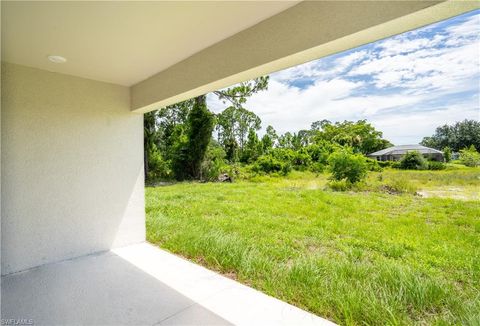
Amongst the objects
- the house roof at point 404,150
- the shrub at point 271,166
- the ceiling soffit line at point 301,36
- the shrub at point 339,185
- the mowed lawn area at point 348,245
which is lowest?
the mowed lawn area at point 348,245

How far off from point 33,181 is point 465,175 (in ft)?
34.7

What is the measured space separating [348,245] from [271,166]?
341 inches

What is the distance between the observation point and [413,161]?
29.9 feet

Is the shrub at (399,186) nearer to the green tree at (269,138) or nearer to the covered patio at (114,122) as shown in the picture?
the green tree at (269,138)

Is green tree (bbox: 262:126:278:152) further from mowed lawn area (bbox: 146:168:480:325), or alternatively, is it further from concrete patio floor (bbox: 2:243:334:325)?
concrete patio floor (bbox: 2:243:334:325)

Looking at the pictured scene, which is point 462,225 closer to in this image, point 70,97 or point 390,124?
point 390,124

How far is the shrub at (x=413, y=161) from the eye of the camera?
28.3 feet

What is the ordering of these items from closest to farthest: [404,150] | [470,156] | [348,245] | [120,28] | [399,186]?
[120,28] < [348,245] < [470,156] < [399,186] < [404,150]

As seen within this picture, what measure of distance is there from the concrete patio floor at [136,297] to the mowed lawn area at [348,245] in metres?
Answer: 0.28

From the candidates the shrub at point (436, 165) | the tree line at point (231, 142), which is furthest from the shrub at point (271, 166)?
the shrub at point (436, 165)

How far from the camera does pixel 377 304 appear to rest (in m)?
2.18

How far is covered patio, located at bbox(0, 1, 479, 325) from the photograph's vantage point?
5.82 feet

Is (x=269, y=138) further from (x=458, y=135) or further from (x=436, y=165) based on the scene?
(x=458, y=135)

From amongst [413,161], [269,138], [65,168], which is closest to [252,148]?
[269,138]
